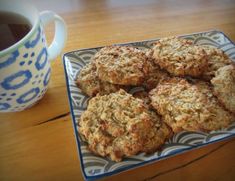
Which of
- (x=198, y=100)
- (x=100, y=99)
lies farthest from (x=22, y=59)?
(x=198, y=100)

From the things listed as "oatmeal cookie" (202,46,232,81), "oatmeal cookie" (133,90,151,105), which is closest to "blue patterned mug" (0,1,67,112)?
"oatmeal cookie" (133,90,151,105)

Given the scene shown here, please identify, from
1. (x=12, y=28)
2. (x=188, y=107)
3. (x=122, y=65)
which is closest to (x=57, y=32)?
(x=12, y=28)

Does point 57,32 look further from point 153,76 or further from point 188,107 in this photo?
point 188,107

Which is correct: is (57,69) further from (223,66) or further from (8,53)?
(223,66)

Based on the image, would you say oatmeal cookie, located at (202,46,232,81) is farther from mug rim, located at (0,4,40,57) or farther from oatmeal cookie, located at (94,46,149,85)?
mug rim, located at (0,4,40,57)

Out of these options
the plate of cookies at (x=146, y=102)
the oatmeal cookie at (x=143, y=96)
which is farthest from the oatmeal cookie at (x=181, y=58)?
the oatmeal cookie at (x=143, y=96)
